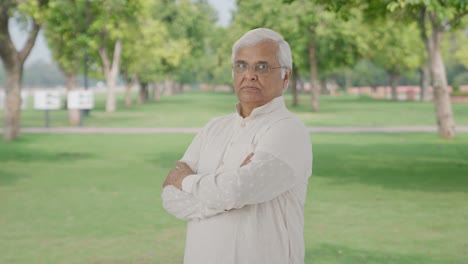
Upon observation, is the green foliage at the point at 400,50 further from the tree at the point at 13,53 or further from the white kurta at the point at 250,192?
the white kurta at the point at 250,192

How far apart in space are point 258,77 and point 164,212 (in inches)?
296

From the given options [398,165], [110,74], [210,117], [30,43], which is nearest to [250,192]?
[398,165]

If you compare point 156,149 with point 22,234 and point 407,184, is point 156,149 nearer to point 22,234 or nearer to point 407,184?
point 407,184

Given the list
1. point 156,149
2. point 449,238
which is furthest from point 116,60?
point 449,238

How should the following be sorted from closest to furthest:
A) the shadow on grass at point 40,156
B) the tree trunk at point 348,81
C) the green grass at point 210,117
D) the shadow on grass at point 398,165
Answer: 1. the shadow on grass at point 398,165
2. the shadow on grass at point 40,156
3. the green grass at point 210,117
4. the tree trunk at point 348,81

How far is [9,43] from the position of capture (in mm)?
22828

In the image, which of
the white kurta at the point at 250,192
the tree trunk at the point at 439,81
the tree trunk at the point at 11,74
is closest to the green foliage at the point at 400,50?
the tree trunk at the point at 439,81

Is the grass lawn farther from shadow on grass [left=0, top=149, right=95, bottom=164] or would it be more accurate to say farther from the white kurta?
the white kurta

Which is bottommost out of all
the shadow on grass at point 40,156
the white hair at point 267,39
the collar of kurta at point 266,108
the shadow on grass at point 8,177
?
the shadow on grass at point 40,156

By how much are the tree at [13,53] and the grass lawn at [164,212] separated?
3.58 metres

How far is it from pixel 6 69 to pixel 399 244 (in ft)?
58.2

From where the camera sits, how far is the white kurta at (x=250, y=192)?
→ 117 inches

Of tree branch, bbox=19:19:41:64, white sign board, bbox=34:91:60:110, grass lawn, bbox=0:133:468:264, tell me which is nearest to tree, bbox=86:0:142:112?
white sign board, bbox=34:91:60:110

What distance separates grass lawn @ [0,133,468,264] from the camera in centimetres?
795
